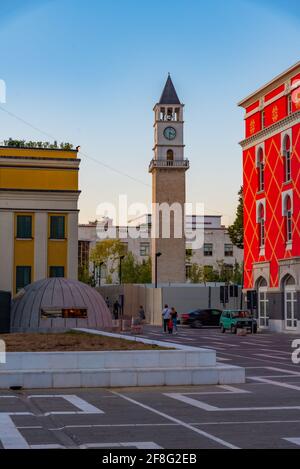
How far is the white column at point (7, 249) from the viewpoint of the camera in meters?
53.5

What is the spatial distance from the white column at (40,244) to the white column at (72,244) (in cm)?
164

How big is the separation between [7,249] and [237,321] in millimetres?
16293

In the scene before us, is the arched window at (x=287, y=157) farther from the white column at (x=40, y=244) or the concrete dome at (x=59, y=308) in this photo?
the white column at (x=40, y=244)

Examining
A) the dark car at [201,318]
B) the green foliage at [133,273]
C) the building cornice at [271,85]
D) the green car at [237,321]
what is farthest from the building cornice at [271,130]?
the green foliage at [133,273]

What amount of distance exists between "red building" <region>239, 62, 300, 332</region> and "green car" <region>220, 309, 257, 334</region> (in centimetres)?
193

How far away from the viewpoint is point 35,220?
54.0 metres

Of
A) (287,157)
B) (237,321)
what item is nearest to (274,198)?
(287,157)

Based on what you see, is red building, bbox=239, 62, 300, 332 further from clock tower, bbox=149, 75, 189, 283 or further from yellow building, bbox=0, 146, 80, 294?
clock tower, bbox=149, 75, 189, 283

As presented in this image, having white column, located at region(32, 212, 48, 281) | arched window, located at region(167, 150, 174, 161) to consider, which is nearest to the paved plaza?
white column, located at region(32, 212, 48, 281)

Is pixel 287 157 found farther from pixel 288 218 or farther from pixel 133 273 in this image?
pixel 133 273

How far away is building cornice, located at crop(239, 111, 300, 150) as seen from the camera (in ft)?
165

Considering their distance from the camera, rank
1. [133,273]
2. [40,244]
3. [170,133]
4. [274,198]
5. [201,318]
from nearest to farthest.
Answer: [274,198] → [40,244] → [201,318] → [170,133] → [133,273]
